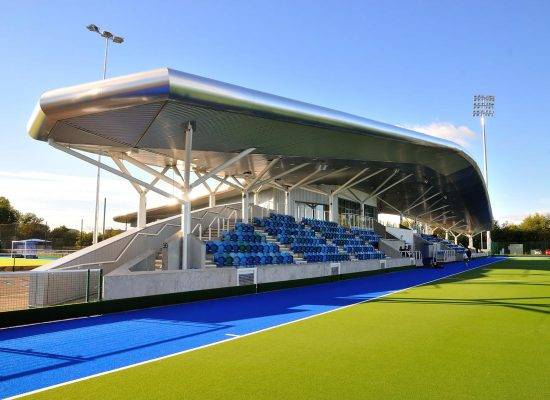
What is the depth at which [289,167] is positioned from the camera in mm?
27328

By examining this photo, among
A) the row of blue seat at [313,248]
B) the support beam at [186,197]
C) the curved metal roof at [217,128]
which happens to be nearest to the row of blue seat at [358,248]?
the row of blue seat at [313,248]

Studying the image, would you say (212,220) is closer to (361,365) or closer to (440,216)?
(361,365)

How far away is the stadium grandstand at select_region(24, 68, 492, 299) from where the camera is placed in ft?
44.2

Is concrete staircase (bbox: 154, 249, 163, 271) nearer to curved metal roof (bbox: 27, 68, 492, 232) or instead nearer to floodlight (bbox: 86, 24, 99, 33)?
curved metal roof (bbox: 27, 68, 492, 232)

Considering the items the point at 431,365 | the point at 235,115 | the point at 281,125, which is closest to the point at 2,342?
the point at 431,365

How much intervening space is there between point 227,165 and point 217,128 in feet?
6.11

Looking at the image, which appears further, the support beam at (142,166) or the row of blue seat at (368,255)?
the row of blue seat at (368,255)

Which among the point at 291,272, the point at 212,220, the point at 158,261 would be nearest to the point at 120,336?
the point at 158,261

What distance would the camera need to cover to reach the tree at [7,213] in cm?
8281

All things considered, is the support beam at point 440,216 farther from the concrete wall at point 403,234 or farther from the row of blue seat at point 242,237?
the row of blue seat at point 242,237

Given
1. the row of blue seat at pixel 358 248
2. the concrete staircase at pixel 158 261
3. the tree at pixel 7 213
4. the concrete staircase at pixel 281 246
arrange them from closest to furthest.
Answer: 1. the concrete staircase at pixel 158 261
2. the concrete staircase at pixel 281 246
3. the row of blue seat at pixel 358 248
4. the tree at pixel 7 213

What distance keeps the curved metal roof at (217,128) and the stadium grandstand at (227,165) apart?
0.15 feet

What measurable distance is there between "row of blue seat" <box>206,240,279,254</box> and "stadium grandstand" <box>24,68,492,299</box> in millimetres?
67

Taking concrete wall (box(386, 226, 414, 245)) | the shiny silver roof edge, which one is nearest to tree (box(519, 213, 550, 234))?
concrete wall (box(386, 226, 414, 245))
